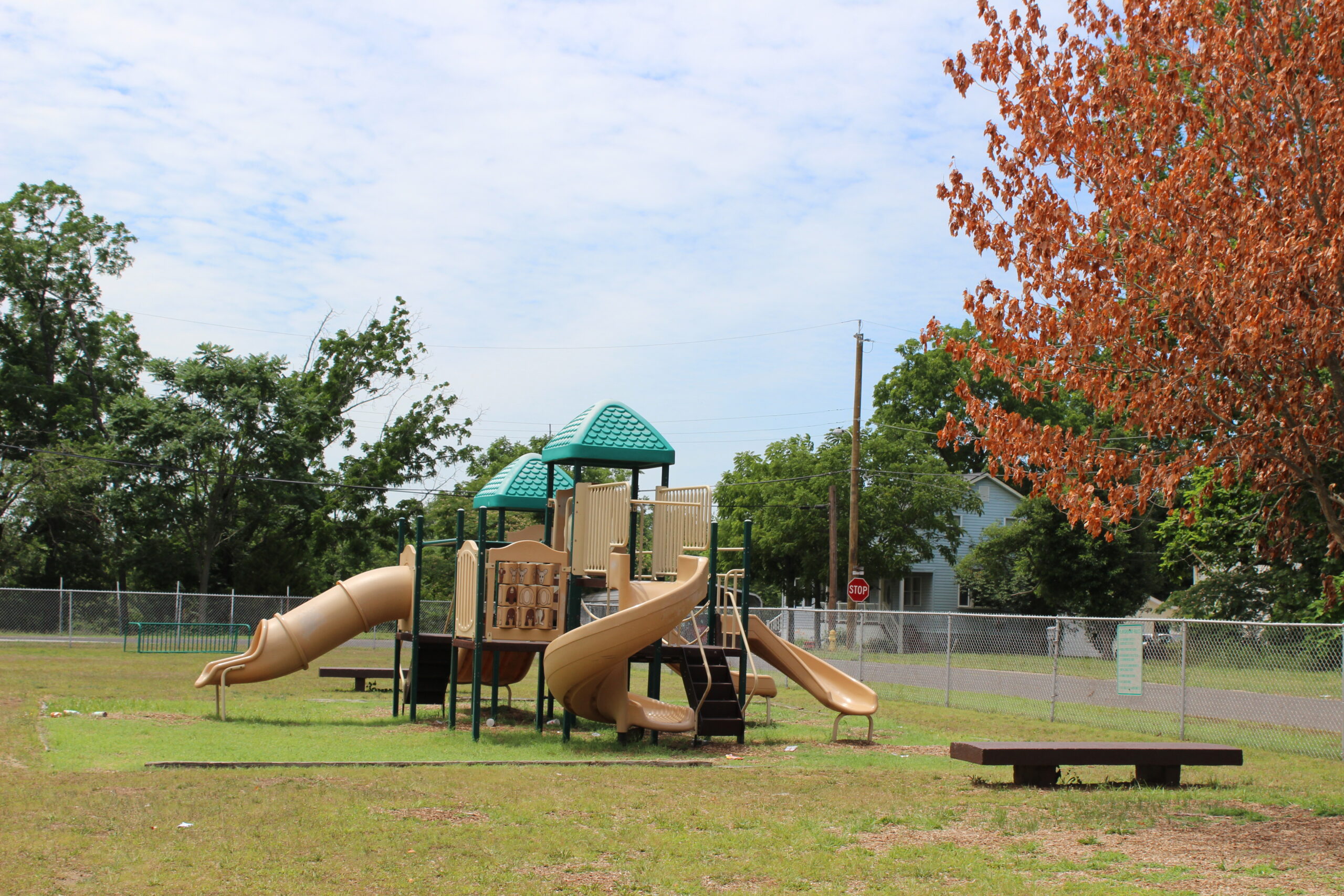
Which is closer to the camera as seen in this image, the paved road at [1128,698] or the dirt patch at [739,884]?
the dirt patch at [739,884]

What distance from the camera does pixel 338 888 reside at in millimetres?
5992

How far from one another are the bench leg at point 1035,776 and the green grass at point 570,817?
0.19 meters

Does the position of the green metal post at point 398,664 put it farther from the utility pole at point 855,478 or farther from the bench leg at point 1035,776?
the utility pole at point 855,478

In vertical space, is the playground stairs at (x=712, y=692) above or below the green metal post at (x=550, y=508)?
below

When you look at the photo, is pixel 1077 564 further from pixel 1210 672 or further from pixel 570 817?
pixel 570 817

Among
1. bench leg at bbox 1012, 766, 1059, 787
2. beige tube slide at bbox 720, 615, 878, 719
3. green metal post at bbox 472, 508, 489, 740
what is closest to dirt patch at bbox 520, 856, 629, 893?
bench leg at bbox 1012, 766, 1059, 787

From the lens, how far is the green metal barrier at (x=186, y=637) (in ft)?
106

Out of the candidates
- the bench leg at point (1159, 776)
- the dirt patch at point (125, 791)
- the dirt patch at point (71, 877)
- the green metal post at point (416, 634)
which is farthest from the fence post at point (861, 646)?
the dirt patch at point (71, 877)

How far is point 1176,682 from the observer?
19297 mm

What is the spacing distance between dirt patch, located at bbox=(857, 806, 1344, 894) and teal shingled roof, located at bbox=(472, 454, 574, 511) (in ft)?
38.6

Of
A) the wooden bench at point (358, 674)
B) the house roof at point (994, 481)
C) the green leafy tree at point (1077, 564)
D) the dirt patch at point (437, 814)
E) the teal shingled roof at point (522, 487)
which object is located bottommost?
the wooden bench at point (358, 674)

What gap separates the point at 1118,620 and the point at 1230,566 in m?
16.5

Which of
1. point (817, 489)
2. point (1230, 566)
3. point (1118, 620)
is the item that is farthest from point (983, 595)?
point (1118, 620)

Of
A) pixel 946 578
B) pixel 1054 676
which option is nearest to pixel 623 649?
pixel 1054 676
